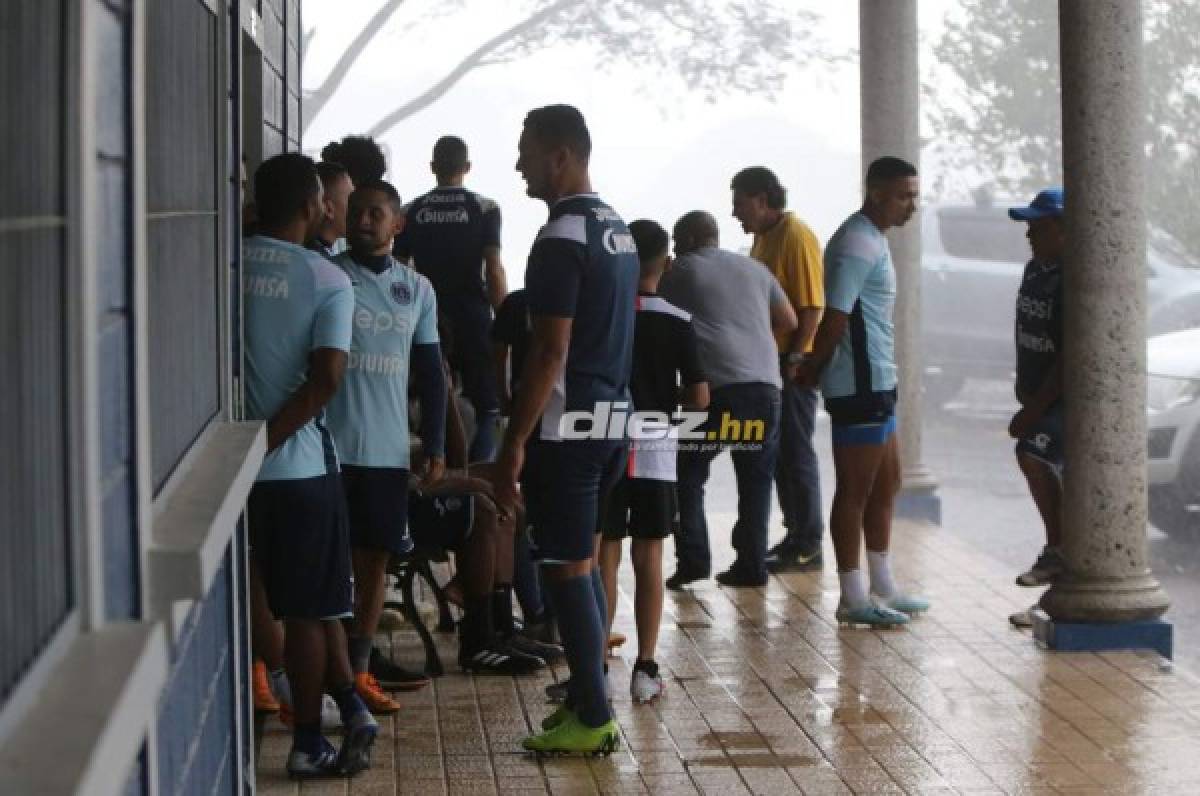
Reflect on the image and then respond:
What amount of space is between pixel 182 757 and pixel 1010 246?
1859 centimetres

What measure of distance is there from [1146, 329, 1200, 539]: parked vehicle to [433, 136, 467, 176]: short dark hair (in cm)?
448

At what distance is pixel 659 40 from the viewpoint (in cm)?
2553

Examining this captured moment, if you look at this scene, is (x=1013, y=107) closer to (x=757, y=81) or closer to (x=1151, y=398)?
(x=757, y=81)

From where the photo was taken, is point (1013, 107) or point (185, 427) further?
point (1013, 107)

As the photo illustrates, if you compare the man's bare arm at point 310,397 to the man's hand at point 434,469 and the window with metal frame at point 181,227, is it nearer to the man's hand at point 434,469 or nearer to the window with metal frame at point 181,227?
the window with metal frame at point 181,227

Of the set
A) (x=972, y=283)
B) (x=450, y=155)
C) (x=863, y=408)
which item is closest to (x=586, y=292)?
(x=863, y=408)

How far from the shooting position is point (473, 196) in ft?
30.1

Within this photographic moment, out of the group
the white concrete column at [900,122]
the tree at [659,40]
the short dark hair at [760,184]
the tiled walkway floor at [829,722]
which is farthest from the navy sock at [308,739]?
the tree at [659,40]

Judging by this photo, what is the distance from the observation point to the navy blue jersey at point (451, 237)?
9156mm

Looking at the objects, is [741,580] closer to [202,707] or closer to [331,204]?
[331,204]

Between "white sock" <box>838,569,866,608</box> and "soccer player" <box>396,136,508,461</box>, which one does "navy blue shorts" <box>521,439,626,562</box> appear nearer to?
"white sock" <box>838,569,866,608</box>

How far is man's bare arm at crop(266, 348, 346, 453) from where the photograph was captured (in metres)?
5.63

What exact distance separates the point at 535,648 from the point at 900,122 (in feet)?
15.7

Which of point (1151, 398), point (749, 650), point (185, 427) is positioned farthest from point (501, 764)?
point (1151, 398)
